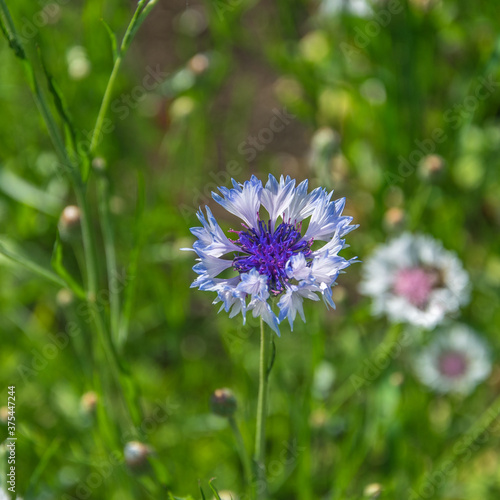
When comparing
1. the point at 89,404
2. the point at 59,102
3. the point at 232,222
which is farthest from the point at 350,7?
the point at 89,404

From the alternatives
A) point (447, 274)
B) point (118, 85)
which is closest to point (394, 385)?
point (447, 274)

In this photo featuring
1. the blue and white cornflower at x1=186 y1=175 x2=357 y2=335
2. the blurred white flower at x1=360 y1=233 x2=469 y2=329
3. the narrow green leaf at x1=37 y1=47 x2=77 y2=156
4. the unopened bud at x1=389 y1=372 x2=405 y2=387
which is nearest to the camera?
the blue and white cornflower at x1=186 y1=175 x2=357 y2=335

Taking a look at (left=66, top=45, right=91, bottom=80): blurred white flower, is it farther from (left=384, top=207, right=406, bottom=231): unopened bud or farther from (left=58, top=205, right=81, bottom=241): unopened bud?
(left=384, top=207, right=406, bottom=231): unopened bud

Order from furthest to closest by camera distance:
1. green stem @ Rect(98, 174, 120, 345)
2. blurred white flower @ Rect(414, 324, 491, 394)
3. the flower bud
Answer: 1. blurred white flower @ Rect(414, 324, 491, 394)
2. green stem @ Rect(98, 174, 120, 345)
3. the flower bud

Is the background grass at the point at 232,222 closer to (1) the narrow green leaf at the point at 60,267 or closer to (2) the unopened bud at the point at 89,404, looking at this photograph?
(2) the unopened bud at the point at 89,404

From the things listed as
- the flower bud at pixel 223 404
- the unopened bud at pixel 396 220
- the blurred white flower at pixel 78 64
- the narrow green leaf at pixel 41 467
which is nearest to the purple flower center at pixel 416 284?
the unopened bud at pixel 396 220

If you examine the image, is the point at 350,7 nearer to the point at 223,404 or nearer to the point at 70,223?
the point at 70,223

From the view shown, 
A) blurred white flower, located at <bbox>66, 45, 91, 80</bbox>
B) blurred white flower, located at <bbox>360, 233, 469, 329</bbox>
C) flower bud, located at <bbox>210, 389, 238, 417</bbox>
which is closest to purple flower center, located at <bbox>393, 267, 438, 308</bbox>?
blurred white flower, located at <bbox>360, 233, 469, 329</bbox>
